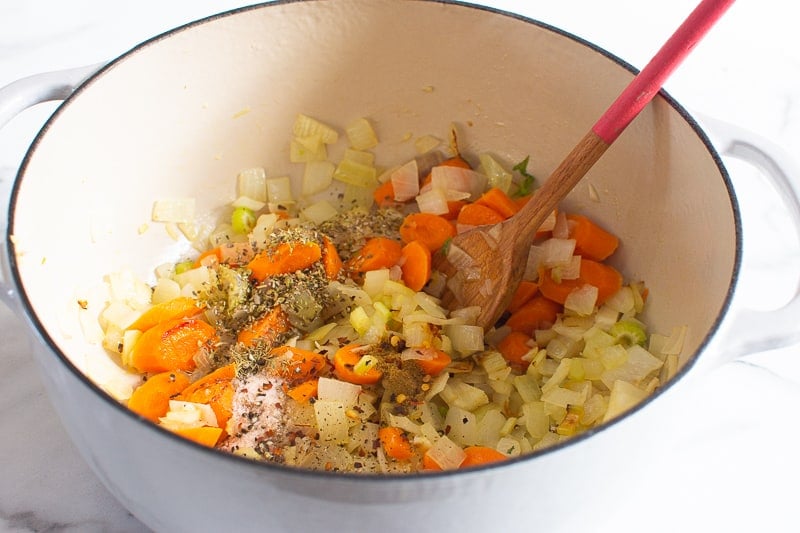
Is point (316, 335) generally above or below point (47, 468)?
above

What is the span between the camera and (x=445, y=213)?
2.00 metres

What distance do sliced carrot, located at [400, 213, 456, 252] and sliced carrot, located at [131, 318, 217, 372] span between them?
20.4 inches

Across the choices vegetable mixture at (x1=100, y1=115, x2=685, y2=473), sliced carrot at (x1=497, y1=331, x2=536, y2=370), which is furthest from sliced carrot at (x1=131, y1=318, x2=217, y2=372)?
sliced carrot at (x1=497, y1=331, x2=536, y2=370)

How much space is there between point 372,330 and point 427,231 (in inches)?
12.8

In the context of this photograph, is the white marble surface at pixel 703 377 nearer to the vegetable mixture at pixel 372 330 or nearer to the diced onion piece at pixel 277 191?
the vegetable mixture at pixel 372 330

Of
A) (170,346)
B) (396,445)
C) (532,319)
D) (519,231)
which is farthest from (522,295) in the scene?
(170,346)

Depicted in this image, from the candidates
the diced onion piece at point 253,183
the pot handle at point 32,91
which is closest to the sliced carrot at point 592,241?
the diced onion piece at point 253,183

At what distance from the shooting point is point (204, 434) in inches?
58.7

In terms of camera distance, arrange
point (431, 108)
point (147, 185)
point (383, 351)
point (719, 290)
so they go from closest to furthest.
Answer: point (719, 290), point (383, 351), point (147, 185), point (431, 108)

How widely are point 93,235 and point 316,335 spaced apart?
0.52m

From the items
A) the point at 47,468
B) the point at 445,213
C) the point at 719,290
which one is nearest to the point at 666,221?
the point at 719,290

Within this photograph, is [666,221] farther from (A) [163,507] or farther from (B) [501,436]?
(A) [163,507]

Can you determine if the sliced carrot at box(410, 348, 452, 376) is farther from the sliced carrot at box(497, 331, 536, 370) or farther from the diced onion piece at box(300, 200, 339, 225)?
the diced onion piece at box(300, 200, 339, 225)

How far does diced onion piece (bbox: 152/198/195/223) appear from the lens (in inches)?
76.6
